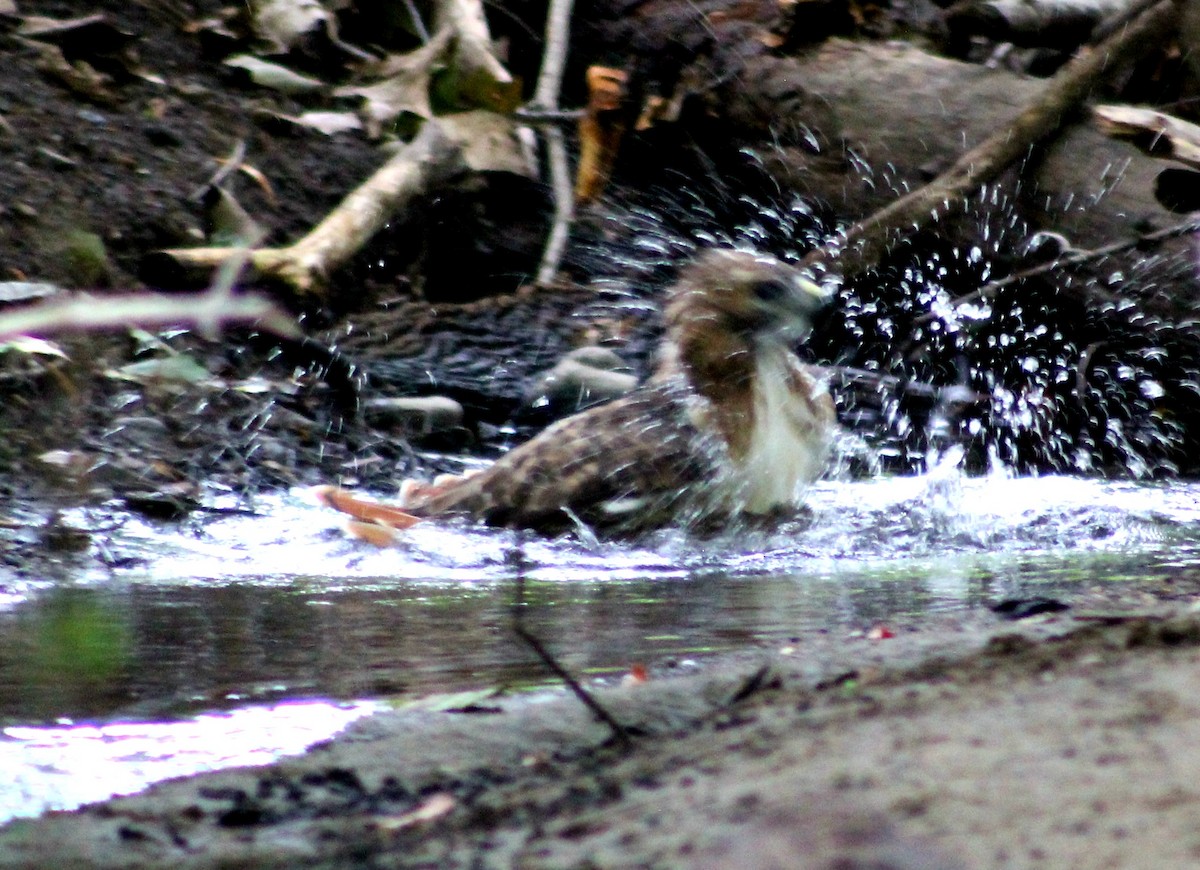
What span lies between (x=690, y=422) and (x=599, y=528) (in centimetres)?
58

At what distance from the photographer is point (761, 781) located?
5.14 feet

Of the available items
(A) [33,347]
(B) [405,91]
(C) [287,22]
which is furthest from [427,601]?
(C) [287,22]

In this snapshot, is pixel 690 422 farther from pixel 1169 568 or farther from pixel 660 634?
pixel 660 634

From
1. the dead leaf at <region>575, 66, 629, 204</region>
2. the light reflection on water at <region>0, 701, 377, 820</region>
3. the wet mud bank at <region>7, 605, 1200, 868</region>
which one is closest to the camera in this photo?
the wet mud bank at <region>7, 605, 1200, 868</region>

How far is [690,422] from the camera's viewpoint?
18.8 ft

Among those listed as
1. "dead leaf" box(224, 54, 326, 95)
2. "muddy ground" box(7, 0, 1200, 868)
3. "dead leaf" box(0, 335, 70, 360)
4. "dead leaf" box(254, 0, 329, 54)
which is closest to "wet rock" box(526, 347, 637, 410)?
"dead leaf" box(0, 335, 70, 360)

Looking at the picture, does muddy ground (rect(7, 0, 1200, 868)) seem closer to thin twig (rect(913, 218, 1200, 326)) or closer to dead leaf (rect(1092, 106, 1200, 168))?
dead leaf (rect(1092, 106, 1200, 168))

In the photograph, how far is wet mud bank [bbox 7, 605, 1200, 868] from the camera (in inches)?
53.9

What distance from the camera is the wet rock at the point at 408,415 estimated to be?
7062mm

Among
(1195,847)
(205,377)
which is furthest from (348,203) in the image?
(1195,847)

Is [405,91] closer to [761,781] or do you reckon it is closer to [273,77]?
[273,77]

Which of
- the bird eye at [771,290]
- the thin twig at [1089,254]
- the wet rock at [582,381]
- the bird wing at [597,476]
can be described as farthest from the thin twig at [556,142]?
the bird wing at [597,476]

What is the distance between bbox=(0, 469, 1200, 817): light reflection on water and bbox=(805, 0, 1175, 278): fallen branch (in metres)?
1.32

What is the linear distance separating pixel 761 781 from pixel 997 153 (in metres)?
6.15
